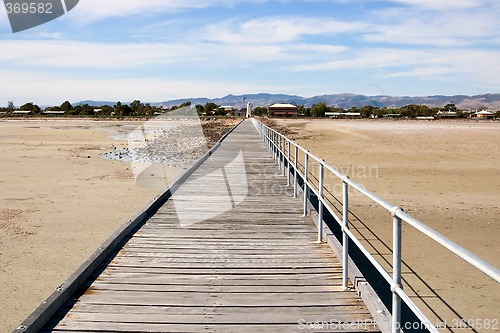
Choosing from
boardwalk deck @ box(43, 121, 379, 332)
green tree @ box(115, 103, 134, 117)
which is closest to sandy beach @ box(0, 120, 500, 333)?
boardwalk deck @ box(43, 121, 379, 332)

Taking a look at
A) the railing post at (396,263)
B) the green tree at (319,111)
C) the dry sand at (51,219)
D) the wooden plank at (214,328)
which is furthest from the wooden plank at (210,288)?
the green tree at (319,111)

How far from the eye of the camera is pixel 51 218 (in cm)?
858

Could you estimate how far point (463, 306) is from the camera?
5117mm

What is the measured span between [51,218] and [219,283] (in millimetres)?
5702

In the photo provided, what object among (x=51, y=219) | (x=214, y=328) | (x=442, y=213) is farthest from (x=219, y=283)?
(x=442, y=213)

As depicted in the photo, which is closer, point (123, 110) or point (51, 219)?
point (51, 219)

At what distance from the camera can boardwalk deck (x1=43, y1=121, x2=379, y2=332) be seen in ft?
10.4

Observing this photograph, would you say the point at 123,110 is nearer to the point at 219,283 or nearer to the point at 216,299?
the point at 219,283

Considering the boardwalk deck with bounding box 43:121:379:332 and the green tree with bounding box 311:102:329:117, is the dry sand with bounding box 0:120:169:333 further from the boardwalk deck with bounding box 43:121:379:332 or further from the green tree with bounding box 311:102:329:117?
the green tree with bounding box 311:102:329:117

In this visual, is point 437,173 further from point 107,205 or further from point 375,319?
point 375,319

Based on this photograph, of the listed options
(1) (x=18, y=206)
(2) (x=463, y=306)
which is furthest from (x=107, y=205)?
(2) (x=463, y=306)

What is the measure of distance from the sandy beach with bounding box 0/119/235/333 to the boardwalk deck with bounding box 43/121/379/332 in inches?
53.6

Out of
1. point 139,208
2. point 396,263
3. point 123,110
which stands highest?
point 123,110

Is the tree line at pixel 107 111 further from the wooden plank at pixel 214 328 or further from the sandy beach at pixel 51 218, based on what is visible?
the wooden plank at pixel 214 328
